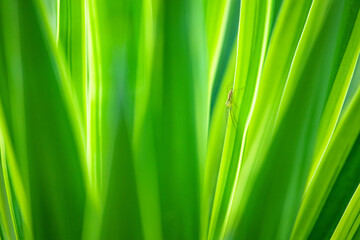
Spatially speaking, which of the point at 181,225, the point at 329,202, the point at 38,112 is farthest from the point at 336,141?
the point at 38,112

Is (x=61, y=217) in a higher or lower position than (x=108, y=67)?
lower

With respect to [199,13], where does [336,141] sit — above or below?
below

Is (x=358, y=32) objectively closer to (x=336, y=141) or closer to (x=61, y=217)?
(x=336, y=141)

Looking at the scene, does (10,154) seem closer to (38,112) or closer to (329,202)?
(38,112)

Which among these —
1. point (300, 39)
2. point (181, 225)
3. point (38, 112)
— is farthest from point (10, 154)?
point (300, 39)

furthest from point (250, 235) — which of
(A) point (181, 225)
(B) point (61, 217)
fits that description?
(B) point (61, 217)

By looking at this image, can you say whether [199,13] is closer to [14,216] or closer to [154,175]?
[154,175]
